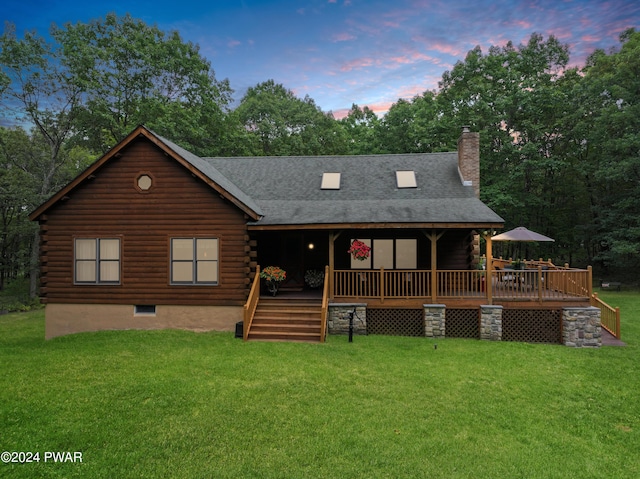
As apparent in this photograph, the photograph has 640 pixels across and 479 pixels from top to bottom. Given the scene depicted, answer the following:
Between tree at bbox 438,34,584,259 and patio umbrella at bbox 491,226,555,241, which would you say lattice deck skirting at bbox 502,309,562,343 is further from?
tree at bbox 438,34,584,259

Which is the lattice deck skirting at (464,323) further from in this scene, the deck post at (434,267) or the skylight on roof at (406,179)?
the skylight on roof at (406,179)

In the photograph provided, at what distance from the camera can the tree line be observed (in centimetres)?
2447

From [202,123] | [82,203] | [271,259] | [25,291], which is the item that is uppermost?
[202,123]

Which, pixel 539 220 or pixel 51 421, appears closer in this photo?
pixel 51 421

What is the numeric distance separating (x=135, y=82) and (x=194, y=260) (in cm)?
2275

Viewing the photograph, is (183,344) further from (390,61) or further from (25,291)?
(25,291)

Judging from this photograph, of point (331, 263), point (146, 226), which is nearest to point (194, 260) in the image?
point (146, 226)

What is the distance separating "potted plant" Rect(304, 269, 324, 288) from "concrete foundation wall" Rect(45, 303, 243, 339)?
3450 mm

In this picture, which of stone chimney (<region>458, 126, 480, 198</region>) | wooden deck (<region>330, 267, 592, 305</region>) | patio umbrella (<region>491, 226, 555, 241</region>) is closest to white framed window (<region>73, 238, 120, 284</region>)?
wooden deck (<region>330, 267, 592, 305</region>)

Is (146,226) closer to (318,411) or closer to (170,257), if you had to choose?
(170,257)

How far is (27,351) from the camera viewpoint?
978cm

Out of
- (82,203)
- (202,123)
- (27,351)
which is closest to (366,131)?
(202,123)

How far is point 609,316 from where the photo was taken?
1287 cm

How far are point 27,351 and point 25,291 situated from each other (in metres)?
25.0
